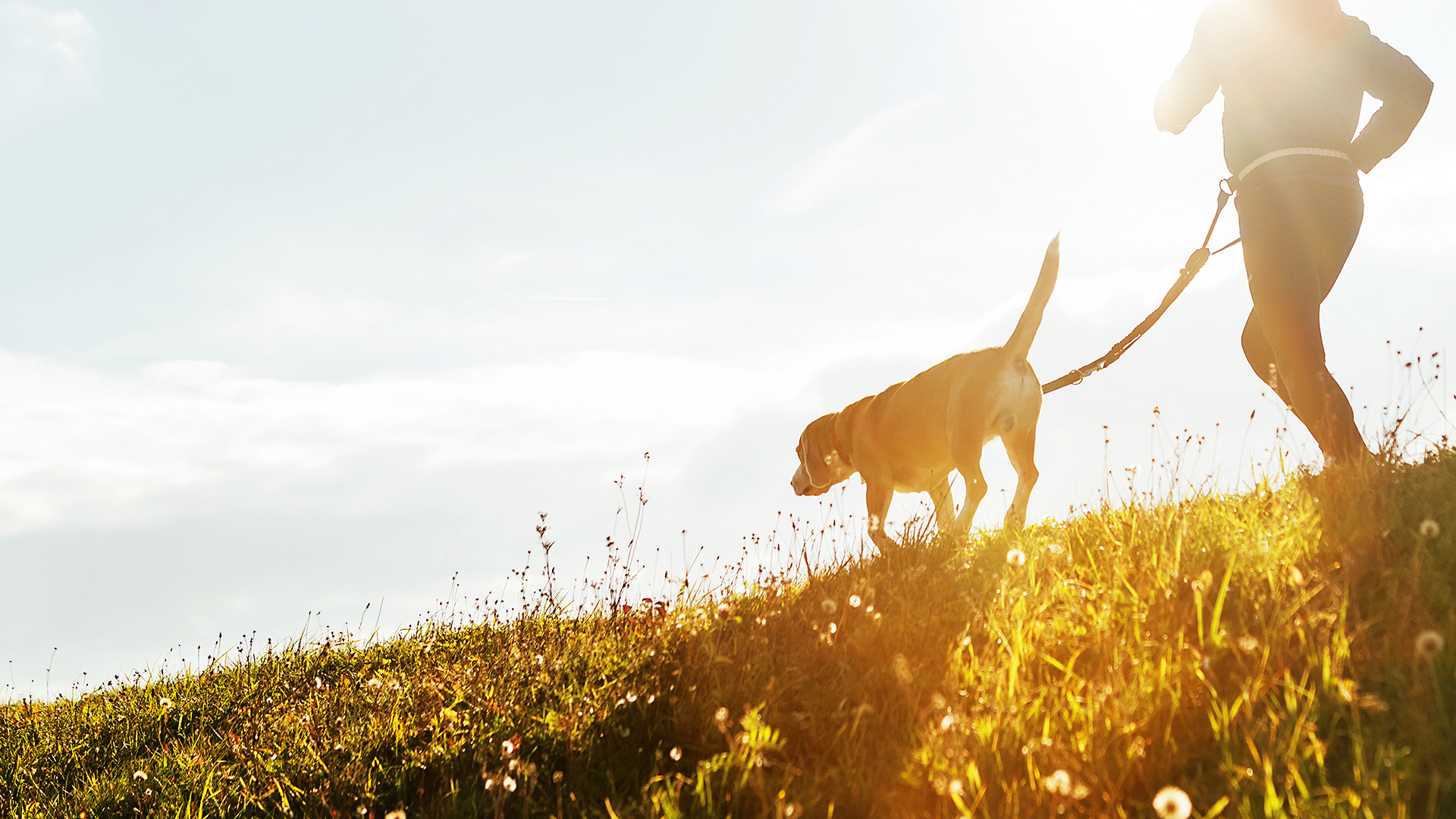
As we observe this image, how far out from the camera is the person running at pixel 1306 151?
4090 millimetres

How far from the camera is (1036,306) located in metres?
6.00

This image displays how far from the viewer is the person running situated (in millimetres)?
4090

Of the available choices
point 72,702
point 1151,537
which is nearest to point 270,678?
point 72,702

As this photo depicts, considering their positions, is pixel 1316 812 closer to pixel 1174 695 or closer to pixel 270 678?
pixel 1174 695

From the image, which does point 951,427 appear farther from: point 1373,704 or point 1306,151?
point 1373,704

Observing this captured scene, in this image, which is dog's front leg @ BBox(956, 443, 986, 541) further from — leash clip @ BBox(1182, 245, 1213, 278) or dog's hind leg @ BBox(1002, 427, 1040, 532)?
leash clip @ BBox(1182, 245, 1213, 278)

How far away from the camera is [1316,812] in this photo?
175cm

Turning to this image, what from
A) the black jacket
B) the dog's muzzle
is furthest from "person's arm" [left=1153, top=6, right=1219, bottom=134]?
the dog's muzzle

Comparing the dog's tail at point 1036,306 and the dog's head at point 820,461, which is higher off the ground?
the dog's tail at point 1036,306

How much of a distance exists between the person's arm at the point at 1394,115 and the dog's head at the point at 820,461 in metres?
4.47

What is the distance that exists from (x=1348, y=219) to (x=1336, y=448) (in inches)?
44.3

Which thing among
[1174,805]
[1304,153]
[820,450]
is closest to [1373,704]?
[1174,805]

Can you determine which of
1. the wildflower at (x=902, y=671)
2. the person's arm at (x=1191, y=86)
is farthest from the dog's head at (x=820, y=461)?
the wildflower at (x=902, y=671)

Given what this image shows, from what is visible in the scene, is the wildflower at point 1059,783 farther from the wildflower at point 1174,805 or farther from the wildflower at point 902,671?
the wildflower at point 902,671
